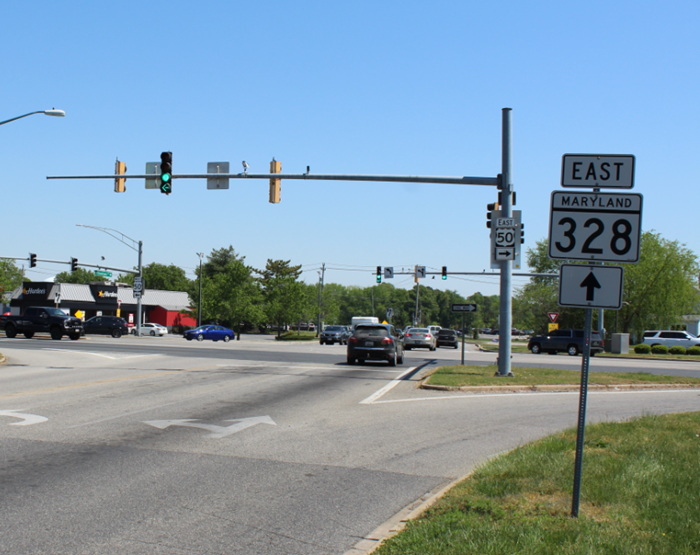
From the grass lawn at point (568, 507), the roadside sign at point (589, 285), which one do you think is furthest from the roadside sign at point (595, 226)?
the grass lawn at point (568, 507)

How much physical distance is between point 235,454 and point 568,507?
425 centimetres

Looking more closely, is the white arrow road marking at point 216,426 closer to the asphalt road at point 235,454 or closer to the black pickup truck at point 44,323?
the asphalt road at point 235,454

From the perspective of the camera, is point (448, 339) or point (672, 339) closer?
point (672, 339)

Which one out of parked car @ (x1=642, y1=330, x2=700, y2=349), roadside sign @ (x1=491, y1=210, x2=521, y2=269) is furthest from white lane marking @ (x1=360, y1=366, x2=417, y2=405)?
parked car @ (x1=642, y1=330, x2=700, y2=349)

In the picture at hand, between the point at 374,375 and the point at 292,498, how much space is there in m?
14.5

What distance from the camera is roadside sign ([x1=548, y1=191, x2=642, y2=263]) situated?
565cm

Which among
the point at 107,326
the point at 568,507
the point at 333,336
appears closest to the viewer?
the point at 568,507

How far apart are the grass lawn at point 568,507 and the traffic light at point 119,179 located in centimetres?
1659

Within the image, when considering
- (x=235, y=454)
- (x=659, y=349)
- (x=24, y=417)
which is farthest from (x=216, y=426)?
(x=659, y=349)

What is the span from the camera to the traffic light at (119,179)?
21000mm

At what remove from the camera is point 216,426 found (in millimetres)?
10352

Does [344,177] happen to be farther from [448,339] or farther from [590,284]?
[448,339]

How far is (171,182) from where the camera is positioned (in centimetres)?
2047

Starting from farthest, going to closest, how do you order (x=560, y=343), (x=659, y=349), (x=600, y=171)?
1. (x=659, y=349)
2. (x=560, y=343)
3. (x=600, y=171)
